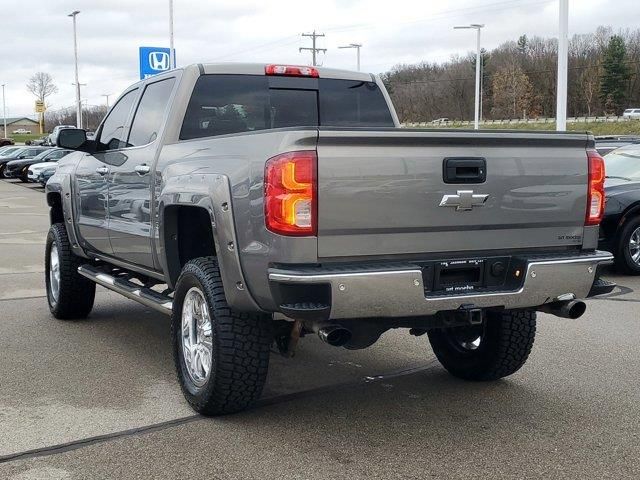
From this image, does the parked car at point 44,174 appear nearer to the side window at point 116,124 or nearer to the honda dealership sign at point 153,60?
the honda dealership sign at point 153,60

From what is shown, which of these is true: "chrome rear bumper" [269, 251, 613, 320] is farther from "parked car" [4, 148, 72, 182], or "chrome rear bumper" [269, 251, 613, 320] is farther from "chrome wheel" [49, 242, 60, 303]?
"parked car" [4, 148, 72, 182]

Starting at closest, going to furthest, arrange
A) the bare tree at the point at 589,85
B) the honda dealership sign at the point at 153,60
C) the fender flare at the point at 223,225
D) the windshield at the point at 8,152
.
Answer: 1. the fender flare at the point at 223,225
2. the honda dealership sign at the point at 153,60
3. the windshield at the point at 8,152
4. the bare tree at the point at 589,85

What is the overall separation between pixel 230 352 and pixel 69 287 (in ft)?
10.9

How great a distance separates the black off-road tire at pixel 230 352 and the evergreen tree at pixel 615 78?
101831 mm

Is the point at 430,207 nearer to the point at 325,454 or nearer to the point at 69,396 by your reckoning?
the point at 325,454

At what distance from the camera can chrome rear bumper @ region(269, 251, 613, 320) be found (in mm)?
3668

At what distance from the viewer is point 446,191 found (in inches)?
156

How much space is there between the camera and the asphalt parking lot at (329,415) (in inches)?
149

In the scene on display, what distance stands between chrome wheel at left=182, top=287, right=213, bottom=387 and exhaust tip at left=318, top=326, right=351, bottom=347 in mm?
813

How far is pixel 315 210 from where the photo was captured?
147 inches

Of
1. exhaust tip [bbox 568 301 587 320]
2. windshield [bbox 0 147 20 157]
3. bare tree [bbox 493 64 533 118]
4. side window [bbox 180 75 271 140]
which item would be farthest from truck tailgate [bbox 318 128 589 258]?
bare tree [bbox 493 64 533 118]

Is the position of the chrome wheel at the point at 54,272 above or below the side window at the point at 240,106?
below

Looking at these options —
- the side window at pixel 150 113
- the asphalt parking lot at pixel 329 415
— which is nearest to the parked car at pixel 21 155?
the asphalt parking lot at pixel 329 415

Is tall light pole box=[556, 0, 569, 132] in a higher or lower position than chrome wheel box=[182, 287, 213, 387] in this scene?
higher
